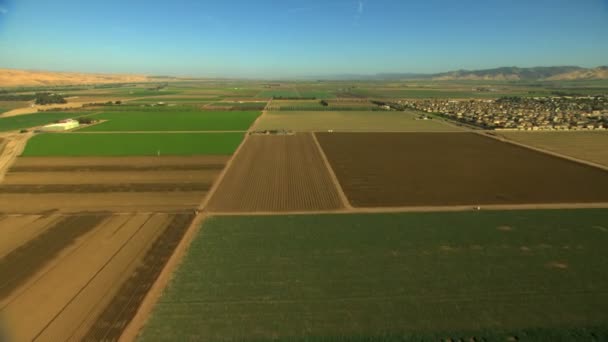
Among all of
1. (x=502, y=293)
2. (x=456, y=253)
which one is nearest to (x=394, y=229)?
(x=456, y=253)

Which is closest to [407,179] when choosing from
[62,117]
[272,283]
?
[272,283]

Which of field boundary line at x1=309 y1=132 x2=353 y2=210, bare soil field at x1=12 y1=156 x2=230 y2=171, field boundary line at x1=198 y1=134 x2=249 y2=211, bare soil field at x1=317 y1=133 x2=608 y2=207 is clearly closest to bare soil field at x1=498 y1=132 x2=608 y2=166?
bare soil field at x1=317 y1=133 x2=608 y2=207

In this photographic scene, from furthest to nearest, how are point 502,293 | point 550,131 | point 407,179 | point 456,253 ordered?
point 550,131
point 407,179
point 456,253
point 502,293

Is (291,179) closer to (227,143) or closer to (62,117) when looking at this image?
(227,143)

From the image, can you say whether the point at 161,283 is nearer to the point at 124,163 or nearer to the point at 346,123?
the point at 124,163

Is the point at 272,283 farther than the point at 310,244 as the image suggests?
No

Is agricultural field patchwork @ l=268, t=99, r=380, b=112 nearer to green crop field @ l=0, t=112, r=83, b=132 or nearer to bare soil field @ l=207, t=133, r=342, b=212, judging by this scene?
bare soil field @ l=207, t=133, r=342, b=212

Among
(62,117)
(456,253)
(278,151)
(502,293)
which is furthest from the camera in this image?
(62,117)

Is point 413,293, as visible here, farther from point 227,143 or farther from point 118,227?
point 227,143
